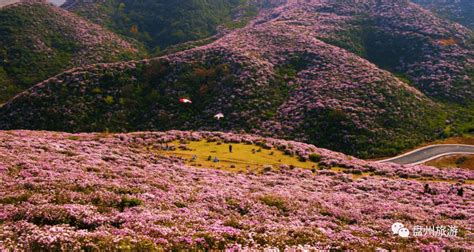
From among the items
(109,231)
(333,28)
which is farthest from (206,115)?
(333,28)

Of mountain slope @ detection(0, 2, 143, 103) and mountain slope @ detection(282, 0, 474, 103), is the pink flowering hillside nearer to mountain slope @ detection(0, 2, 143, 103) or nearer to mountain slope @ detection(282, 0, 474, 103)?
mountain slope @ detection(282, 0, 474, 103)

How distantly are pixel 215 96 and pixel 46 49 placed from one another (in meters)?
71.3

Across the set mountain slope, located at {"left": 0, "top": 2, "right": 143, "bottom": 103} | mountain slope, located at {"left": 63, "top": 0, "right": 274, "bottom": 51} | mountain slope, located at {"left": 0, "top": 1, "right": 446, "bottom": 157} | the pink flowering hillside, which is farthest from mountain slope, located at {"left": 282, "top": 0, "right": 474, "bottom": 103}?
mountain slope, located at {"left": 0, "top": 2, "right": 143, "bottom": 103}

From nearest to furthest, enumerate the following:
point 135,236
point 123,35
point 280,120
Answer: point 135,236 < point 280,120 < point 123,35

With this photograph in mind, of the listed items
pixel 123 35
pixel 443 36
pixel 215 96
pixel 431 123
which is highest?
pixel 123 35

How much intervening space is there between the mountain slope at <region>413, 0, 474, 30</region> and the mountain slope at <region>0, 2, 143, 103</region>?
154 m

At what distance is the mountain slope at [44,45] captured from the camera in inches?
3743

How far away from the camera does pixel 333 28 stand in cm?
11081

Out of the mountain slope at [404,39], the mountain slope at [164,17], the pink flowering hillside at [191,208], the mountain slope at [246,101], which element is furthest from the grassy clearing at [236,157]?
the mountain slope at [164,17]

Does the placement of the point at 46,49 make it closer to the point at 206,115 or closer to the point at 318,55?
the point at 206,115

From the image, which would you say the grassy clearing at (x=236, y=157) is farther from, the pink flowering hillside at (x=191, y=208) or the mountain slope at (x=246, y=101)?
the mountain slope at (x=246, y=101)

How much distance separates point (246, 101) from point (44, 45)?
8040cm

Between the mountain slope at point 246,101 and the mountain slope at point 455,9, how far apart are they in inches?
4183

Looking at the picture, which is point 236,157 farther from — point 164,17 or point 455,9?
point 455,9
